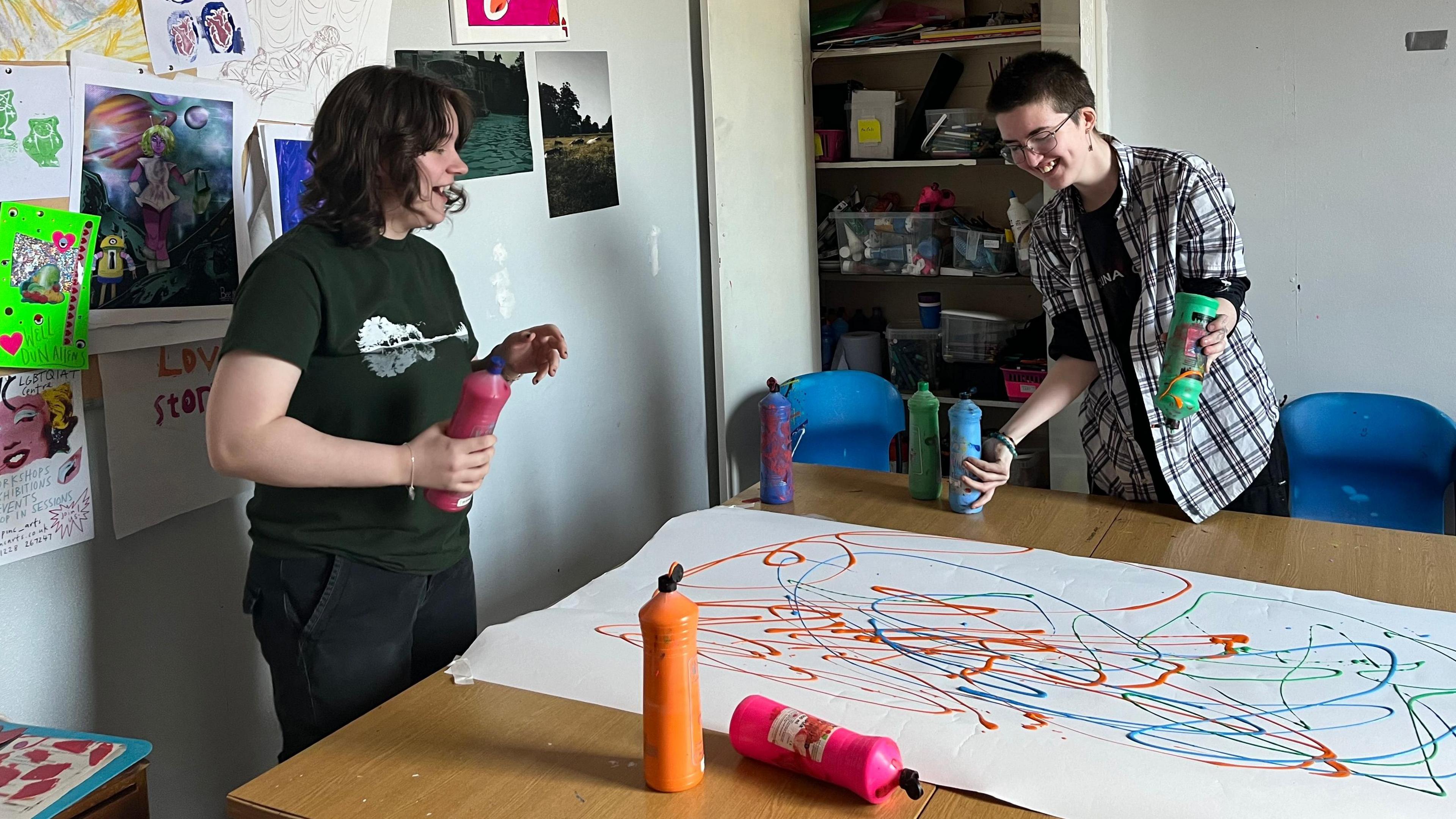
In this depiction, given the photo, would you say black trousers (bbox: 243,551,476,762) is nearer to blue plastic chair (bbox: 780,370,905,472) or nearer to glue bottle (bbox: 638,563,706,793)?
glue bottle (bbox: 638,563,706,793)

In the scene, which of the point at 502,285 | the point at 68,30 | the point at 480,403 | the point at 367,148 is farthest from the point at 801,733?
the point at 502,285

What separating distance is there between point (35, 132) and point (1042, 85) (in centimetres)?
162

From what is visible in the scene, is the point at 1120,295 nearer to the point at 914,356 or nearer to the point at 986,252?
the point at 986,252

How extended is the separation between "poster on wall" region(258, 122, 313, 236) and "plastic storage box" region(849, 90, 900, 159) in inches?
79.2

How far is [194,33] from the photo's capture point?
177 cm

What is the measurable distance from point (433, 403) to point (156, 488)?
581 mm

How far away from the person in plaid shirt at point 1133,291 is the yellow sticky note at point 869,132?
1471 mm

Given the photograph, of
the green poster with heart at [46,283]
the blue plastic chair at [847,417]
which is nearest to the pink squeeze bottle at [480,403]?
the green poster with heart at [46,283]

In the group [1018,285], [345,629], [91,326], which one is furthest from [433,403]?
[1018,285]

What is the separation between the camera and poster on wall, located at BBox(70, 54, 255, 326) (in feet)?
5.42

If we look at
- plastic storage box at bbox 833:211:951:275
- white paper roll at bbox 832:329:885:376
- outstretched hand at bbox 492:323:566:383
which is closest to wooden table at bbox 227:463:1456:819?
outstretched hand at bbox 492:323:566:383

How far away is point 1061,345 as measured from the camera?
7.14 ft

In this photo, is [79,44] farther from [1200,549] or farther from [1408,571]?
[1408,571]

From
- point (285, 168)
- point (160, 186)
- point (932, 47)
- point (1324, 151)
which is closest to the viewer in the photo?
point (160, 186)
